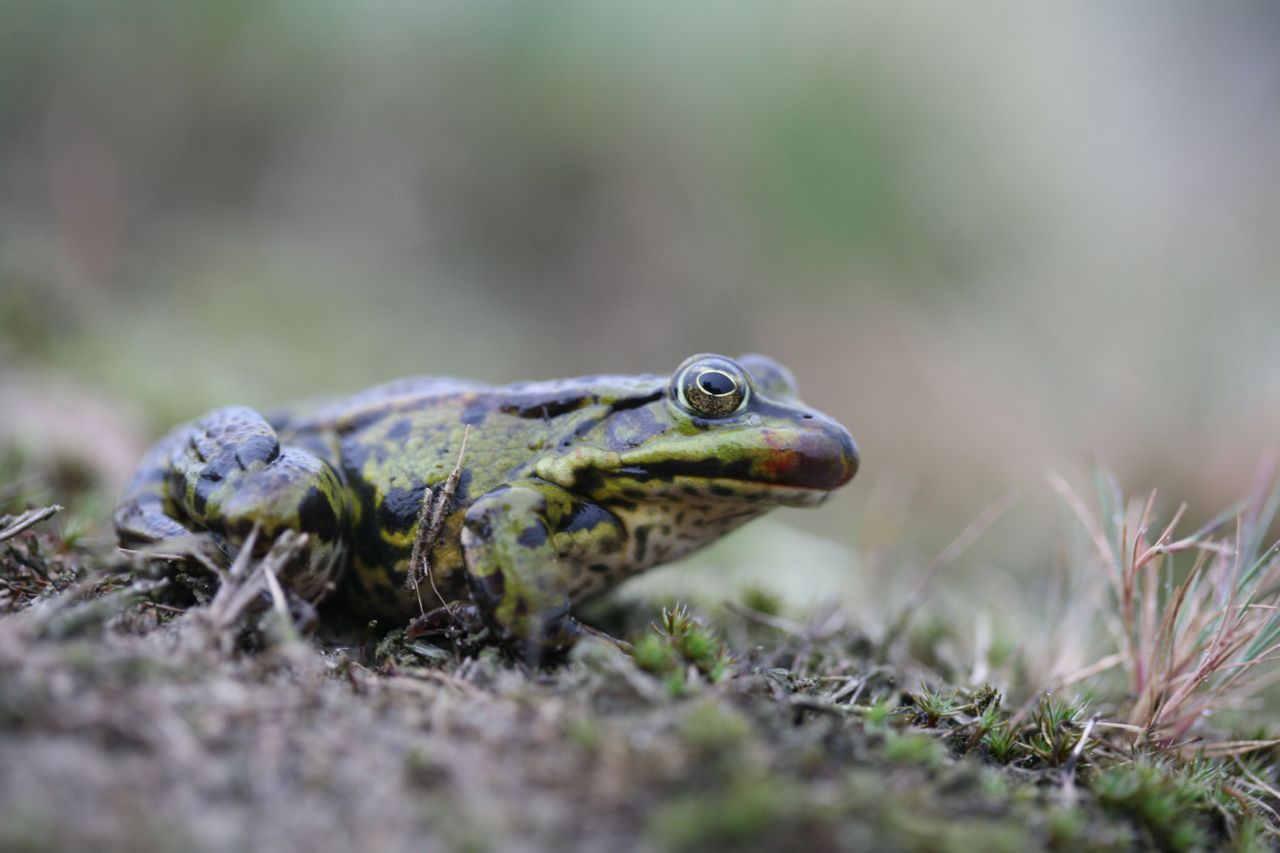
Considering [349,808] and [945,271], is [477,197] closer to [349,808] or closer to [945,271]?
[945,271]

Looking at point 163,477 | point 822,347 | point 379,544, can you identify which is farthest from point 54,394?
point 822,347

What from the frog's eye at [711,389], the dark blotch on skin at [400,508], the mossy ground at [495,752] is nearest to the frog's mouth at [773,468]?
the frog's eye at [711,389]

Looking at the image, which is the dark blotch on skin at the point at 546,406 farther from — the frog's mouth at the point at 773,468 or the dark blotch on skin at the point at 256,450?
the dark blotch on skin at the point at 256,450

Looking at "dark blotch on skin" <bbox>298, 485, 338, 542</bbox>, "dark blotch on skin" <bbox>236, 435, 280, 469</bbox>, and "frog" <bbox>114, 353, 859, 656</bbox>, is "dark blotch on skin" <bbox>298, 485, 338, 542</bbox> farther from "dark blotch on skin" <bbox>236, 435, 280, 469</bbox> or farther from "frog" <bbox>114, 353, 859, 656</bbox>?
"dark blotch on skin" <bbox>236, 435, 280, 469</bbox>

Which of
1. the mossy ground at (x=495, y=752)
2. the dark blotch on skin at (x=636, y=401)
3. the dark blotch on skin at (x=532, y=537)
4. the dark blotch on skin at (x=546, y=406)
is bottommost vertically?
the mossy ground at (x=495, y=752)

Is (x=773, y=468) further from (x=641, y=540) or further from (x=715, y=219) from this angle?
(x=715, y=219)

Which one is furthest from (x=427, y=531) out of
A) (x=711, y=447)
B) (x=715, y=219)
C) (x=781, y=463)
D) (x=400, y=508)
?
(x=715, y=219)

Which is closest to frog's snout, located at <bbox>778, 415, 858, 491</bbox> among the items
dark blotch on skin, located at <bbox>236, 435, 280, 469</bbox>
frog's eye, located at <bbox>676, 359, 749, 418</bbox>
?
frog's eye, located at <bbox>676, 359, 749, 418</bbox>
